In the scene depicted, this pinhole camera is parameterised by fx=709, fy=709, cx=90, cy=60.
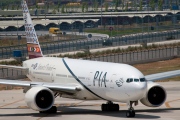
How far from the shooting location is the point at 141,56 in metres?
119

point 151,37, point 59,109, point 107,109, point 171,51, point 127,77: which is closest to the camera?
point 127,77

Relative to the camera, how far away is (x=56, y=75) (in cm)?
6519

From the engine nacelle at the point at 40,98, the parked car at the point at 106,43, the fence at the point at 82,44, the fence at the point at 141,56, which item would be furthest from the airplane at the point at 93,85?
the parked car at the point at 106,43

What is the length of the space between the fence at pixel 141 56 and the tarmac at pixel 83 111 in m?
39.0

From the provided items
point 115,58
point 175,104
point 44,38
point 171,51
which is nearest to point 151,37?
point 44,38

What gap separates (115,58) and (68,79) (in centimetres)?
5276

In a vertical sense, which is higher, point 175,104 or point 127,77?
point 127,77

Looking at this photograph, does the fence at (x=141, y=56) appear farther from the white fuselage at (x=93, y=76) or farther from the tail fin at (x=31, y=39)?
the white fuselage at (x=93, y=76)

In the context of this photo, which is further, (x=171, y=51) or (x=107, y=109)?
(x=171, y=51)

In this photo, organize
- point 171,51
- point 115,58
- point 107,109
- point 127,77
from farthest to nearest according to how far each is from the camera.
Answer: point 171,51 < point 115,58 < point 107,109 < point 127,77

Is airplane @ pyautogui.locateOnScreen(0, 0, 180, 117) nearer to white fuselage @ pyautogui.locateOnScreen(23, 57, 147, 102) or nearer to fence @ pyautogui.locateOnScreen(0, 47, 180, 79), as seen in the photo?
white fuselage @ pyautogui.locateOnScreen(23, 57, 147, 102)

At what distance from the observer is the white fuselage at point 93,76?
56.2 m

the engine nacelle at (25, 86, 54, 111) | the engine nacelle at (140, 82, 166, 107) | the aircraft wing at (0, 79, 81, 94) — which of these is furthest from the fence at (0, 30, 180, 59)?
the engine nacelle at (140, 82, 166, 107)

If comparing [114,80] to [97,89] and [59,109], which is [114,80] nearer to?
[97,89]
